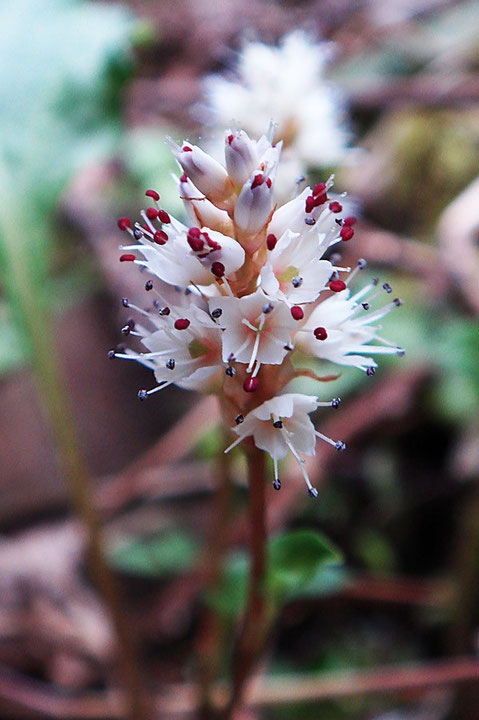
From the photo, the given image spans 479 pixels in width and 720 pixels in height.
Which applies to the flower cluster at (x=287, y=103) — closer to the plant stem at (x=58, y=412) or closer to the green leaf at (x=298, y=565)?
the plant stem at (x=58, y=412)

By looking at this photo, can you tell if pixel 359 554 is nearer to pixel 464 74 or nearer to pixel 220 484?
pixel 220 484

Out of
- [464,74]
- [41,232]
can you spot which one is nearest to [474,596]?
[41,232]

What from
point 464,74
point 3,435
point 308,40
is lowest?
point 3,435

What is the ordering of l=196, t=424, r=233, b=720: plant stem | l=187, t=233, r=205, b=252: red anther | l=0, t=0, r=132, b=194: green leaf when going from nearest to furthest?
l=187, t=233, r=205, b=252: red anther → l=196, t=424, r=233, b=720: plant stem → l=0, t=0, r=132, b=194: green leaf

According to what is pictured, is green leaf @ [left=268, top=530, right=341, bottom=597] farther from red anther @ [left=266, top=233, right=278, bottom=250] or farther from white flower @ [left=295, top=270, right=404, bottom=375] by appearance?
red anther @ [left=266, top=233, right=278, bottom=250]

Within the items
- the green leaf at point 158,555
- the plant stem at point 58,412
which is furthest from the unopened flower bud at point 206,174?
the green leaf at point 158,555

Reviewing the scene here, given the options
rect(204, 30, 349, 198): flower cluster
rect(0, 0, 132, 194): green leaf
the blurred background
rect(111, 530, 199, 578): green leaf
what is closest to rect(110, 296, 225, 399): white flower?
the blurred background
